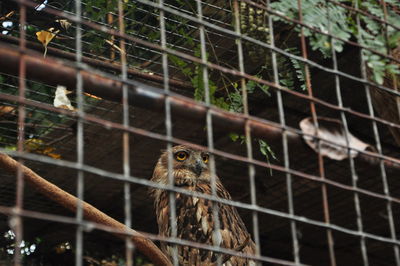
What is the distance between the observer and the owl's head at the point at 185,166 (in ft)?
16.1

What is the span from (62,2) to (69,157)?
128 centimetres

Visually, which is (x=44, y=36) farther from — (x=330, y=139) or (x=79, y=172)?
(x=79, y=172)

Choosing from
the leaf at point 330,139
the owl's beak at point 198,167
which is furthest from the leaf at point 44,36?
the owl's beak at point 198,167

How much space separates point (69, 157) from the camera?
13.8 ft

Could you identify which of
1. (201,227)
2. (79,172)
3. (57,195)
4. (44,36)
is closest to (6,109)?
(44,36)

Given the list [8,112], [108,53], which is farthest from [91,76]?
[8,112]

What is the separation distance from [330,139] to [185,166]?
319 centimetres

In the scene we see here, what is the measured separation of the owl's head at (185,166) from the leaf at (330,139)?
2.98 meters

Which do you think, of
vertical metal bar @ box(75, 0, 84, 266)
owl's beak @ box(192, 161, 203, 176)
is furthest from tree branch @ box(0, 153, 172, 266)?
owl's beak @ box(192, 161, 203, 176)

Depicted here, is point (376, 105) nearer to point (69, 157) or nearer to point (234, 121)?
point (234, 121)

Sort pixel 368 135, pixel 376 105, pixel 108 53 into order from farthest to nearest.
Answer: pixel 368 135 → pixel 108 53 → pixel 376 105

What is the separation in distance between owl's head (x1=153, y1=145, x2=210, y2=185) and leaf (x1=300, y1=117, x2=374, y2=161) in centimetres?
298

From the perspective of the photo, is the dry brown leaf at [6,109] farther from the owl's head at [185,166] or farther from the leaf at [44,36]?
the owl's head at [185,166]

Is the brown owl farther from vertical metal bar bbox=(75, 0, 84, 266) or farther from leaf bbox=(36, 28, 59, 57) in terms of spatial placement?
vertical metal bar bbox=(75, 0, 84, 266)
